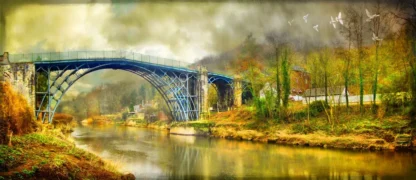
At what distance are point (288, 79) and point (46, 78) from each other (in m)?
7.57

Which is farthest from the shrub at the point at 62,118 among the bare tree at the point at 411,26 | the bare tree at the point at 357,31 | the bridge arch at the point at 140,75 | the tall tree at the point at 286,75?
the bare tree at the point at 411,26

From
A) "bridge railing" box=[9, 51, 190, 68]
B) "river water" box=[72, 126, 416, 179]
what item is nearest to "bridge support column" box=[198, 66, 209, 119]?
"river water" box=[72, 126, 416, 179]

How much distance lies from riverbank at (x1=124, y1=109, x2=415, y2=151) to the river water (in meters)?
0.52

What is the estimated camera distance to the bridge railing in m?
9.37

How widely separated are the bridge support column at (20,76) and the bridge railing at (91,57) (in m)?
0.16

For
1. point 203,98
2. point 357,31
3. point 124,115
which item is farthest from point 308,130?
point 124,115

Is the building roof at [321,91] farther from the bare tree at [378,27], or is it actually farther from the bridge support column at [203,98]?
the bridge support column at [203,98]

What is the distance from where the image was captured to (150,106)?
1267 centimetres

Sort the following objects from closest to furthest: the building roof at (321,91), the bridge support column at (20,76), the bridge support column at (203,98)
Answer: the bridge support column at (20,76), the building roof at (321,91), the bridge support column at (203,98)

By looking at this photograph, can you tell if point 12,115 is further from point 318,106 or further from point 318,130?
point 318,106

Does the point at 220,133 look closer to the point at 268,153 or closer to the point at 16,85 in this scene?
the point at 268,153

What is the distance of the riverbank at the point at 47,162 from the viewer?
17.8 feet

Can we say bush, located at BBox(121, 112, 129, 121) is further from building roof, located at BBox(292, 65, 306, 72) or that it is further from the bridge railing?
building roof, located at BBox(292, 65, 306, 72)

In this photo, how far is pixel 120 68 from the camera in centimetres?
1126
